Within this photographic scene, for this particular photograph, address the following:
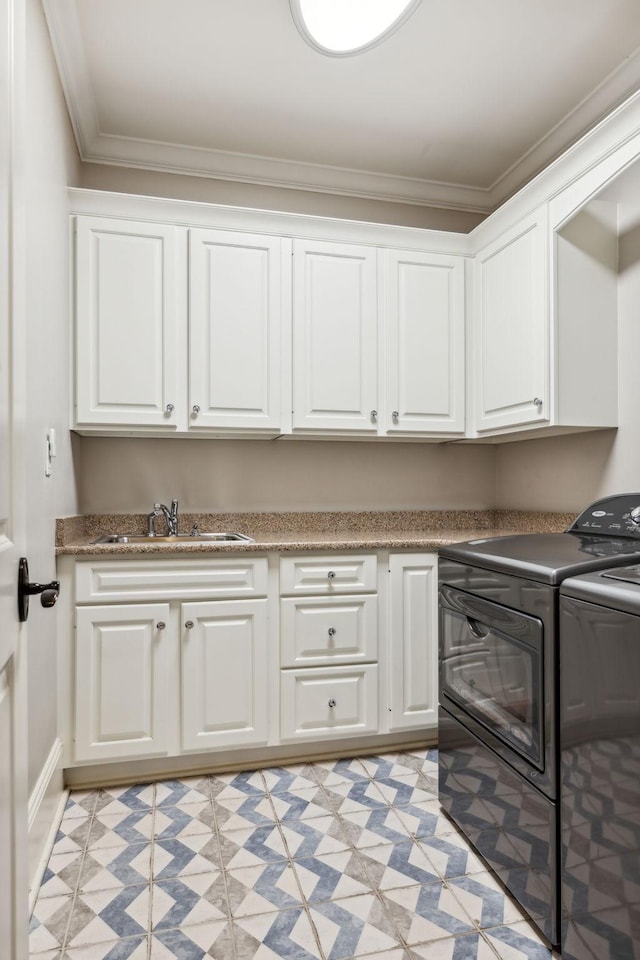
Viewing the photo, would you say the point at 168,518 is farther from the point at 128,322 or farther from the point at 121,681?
the point at 128,322

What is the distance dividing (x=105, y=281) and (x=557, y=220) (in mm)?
1789

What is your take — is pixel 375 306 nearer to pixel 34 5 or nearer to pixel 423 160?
pixel 423 160

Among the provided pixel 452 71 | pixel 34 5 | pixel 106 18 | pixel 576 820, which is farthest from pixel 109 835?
pixel 452 71

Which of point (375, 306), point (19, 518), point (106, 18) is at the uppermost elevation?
point (106, 18)

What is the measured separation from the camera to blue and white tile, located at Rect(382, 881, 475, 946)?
1465mm

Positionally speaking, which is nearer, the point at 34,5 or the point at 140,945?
the point at 140,945

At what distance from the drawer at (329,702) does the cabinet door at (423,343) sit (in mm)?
1103

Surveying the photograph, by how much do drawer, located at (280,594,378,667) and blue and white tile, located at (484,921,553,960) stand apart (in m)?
1.07

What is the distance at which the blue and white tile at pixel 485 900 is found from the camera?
1505mm

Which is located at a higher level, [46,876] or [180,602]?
[180,602]

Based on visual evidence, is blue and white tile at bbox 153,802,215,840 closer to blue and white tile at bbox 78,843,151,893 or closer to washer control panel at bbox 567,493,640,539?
blue and white tile at bbox 78,843,151,893

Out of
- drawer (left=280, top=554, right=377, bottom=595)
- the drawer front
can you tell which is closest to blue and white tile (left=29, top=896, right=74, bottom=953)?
the drawer front

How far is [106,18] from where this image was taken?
2039 mm

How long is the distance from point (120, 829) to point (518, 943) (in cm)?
122
